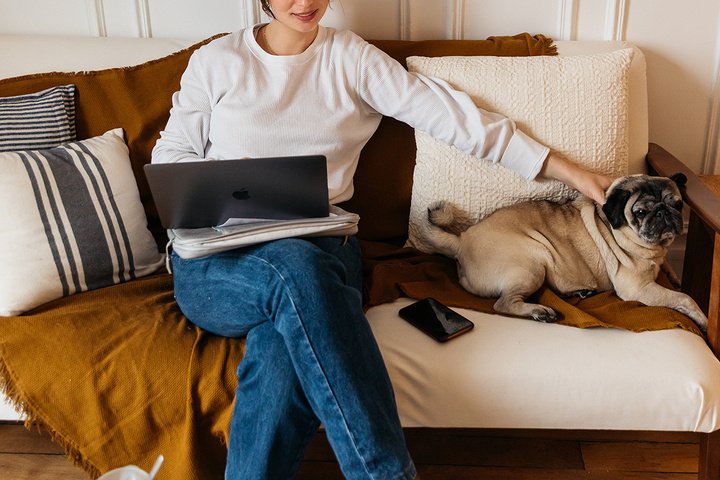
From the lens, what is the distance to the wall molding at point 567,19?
1.95 metres

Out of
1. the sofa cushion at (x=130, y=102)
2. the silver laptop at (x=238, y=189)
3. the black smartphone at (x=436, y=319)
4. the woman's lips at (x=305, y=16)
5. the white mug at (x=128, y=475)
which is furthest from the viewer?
Answer: the sofa cushion at (x=130, y=102)

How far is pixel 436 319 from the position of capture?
4.79 feet

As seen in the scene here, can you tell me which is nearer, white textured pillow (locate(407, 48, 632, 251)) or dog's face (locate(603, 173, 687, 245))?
dog's face (locate(603, 173, 687, 245))

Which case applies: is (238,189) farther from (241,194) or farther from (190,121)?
(190,121)

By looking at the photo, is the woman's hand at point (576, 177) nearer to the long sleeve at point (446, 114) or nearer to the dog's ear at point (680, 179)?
the long sleeve at point (446, 114)

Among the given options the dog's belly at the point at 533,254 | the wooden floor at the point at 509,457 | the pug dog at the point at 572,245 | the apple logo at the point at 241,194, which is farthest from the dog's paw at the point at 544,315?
the apple logo at the point at 241,194

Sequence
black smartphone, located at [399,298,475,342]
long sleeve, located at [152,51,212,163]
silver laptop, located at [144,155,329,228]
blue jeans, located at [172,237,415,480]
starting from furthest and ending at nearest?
long sleeve, located at [152,51,212,163], black smartphone, located at [399,298,475,342], silver laptop, located at [144,155,329,228], blue jeans, located at [172,237,415,480]

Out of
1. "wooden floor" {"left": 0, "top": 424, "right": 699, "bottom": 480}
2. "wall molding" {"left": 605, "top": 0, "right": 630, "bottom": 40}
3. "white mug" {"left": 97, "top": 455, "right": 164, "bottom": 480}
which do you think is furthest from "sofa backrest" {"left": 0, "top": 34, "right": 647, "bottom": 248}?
"white mug" {"left": 97, "top": 455, "right": 164, "bottom": 480}

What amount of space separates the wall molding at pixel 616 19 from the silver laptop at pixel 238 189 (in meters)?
1.11

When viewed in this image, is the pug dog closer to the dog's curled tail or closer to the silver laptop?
the dog's curled tail

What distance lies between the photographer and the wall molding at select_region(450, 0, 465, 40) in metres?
1.96

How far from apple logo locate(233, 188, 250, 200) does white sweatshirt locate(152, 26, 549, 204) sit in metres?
0.30

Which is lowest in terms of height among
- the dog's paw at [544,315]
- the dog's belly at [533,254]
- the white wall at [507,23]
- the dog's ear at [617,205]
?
the dog's paw at [544,315]

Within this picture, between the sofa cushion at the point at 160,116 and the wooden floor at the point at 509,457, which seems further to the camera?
the sofa cushion at the point at 160,116
